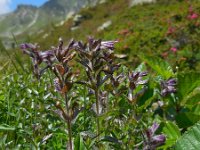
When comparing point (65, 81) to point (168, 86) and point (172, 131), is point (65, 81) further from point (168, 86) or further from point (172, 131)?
point (168, 86)

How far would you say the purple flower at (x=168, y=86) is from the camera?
228 centimetres

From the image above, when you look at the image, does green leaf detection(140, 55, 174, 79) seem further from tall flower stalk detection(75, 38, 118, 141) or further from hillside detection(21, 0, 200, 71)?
hillside detection(21, 0, 200, 71)

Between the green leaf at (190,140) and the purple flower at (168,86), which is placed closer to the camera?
the green leaf at (190,140)

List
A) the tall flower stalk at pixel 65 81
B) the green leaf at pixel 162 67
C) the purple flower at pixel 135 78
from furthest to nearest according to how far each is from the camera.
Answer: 1. the green leaf at pixel 162 67
2. the purple flower at pixel 135 78
3. the tall flower stalk at pixel 65 81

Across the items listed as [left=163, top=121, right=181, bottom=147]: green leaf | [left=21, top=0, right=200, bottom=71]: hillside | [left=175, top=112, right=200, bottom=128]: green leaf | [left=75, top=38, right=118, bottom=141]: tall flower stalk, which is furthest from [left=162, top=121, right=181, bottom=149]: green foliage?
[left=21, top=0, right=200, bottom=71]: hillside

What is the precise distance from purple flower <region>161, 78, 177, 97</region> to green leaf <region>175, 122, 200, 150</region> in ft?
3.32

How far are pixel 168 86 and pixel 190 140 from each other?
3.41 feet

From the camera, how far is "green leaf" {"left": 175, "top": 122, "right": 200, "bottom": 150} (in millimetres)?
1255

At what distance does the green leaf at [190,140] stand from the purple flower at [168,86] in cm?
101

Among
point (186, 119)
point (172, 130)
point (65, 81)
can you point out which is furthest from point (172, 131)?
point (65, 81)

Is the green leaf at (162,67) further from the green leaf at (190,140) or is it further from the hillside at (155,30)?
the hillside at (155,30)

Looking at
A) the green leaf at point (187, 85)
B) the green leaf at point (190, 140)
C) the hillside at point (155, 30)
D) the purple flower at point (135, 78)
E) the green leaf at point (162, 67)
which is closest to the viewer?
the green leaf at point (190, 140)

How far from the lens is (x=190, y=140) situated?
50.0 inches

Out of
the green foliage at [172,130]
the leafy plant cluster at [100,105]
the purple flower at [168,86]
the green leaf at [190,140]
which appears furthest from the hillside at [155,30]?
the green leaf at [190,140]
